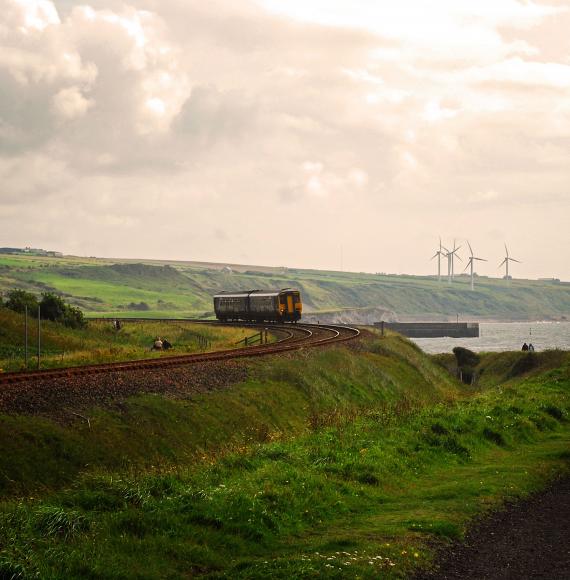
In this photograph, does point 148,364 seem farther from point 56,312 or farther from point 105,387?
point 56,312

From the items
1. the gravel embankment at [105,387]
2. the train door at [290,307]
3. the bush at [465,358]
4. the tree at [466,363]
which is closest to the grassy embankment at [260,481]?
the gravel embankment at [105,387]

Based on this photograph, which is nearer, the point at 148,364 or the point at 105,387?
the point at 105,387

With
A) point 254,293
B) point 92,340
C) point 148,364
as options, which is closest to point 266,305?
point 254,293

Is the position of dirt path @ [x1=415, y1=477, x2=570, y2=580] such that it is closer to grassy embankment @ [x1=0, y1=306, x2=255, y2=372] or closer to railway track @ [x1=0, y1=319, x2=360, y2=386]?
railway track @ [x1=0, y1=319, x2=360, y2=386]

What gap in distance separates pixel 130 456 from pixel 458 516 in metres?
9.44

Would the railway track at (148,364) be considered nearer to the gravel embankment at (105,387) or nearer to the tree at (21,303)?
the gravel embankment at (105,387)

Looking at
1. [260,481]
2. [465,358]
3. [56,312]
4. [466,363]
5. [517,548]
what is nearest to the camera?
[517,548]

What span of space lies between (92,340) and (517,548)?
43.3m

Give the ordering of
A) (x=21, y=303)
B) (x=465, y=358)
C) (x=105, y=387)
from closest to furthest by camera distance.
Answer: (x=105, y=387) → (x=21, y=303) → (x=465, y=358)

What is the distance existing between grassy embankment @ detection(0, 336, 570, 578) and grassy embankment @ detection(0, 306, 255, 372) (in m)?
11.3

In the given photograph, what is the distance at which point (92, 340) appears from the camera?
54969 millimetres

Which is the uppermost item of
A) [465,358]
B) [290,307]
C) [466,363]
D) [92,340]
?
[290,307]

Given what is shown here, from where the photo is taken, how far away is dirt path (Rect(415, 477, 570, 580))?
1384 cm

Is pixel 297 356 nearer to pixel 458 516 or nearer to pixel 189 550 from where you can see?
pixel 458 516
